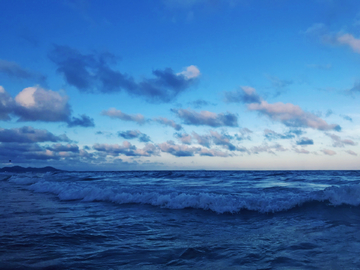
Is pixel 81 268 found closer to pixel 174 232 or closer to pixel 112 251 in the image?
pixel 112 251

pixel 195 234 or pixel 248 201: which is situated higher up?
pixel 248 201

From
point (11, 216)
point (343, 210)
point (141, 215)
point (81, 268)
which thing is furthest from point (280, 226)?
point (11, 216)

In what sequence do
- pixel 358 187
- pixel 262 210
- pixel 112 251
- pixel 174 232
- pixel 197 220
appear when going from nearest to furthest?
pixel 112 251, pixel 174 232, pixel 197 220, pixel 262 210, pixel 358 187

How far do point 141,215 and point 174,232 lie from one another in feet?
9.85

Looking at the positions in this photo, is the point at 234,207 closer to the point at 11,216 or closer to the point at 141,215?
the point at 141,215

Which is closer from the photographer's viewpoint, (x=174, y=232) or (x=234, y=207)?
(x=174, y=232)

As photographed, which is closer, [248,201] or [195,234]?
[195,234]

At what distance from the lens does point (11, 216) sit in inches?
368

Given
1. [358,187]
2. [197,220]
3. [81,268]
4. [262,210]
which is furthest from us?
[358,187]

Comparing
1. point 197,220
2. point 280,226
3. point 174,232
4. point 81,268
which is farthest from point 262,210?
point 81,268

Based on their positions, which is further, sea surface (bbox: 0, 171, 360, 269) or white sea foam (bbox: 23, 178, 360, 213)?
white sea foam (bbox: 23, 178, 360, 213)

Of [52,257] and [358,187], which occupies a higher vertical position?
[358,187]

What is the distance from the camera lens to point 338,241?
6.37 m

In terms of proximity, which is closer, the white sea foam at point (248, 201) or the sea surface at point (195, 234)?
the sea surface at point (195, 234)
